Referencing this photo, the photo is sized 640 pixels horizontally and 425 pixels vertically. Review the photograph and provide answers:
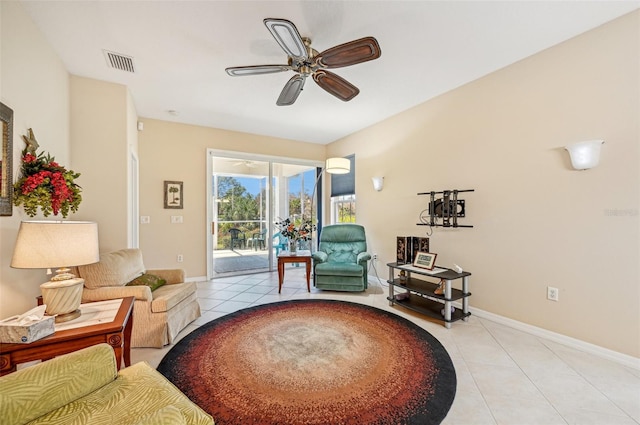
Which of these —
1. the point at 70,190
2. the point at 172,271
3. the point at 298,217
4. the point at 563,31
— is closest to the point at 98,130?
the point at 70,190

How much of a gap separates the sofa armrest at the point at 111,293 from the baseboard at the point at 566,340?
3.46m

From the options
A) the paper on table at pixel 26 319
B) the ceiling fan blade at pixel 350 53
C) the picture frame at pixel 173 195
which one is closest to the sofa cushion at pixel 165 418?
the paper on table at pixel 26 319

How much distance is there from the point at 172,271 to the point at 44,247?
1.58 meters

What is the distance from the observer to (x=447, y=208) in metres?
3.19

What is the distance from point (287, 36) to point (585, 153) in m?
2.55

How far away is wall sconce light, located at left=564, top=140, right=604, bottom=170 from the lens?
2115 millimetres

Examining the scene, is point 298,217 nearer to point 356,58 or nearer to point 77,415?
point 356,58

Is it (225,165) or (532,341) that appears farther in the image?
(225,165)

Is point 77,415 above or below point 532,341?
above

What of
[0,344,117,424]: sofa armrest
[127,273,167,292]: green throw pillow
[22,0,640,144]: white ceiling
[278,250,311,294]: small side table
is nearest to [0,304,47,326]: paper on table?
[0,344,117,424]: sofa armrest

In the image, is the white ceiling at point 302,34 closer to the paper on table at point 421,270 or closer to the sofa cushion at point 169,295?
the paper on table at point 421,270

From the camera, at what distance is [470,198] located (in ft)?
10.1

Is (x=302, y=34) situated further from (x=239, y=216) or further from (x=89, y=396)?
(x=239, y=216)

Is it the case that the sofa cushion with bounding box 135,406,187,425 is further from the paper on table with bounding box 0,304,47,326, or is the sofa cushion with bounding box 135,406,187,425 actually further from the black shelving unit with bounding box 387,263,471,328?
the black shelving unit with bounding box 387,263,471,328
